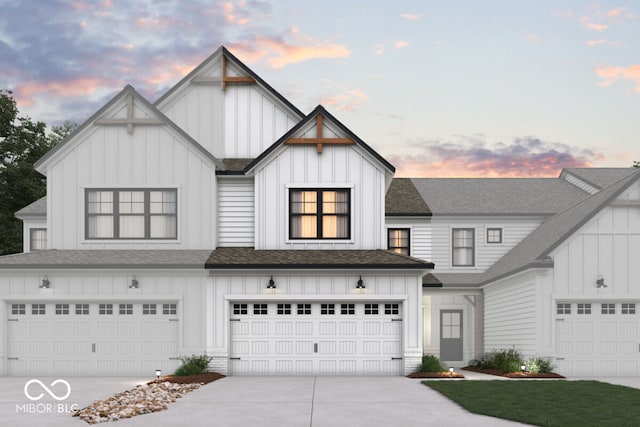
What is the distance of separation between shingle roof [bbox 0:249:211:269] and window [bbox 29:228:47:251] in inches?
338

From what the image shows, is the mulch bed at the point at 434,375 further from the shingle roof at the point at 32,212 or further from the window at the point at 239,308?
the shingle roof at the point at 32,212

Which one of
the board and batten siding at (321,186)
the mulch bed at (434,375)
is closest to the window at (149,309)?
the board and batten siding at (321,186)

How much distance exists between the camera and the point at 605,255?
25016 mm

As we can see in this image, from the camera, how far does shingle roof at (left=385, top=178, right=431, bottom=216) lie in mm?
32562

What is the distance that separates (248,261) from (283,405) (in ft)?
28.6

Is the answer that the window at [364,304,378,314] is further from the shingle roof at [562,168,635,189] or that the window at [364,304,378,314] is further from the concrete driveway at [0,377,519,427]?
the shingle roof at [562,168,635,189]

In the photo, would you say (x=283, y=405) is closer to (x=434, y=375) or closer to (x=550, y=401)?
(x=550, y=401)

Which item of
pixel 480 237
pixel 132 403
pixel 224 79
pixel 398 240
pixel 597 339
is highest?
pixel 224 79

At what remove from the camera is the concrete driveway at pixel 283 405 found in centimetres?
1321

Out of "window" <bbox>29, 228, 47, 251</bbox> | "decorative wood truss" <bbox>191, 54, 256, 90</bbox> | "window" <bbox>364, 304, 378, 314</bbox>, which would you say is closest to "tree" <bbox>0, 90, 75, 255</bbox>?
"window" <bbox>29, 228, 47, 251</bbox>

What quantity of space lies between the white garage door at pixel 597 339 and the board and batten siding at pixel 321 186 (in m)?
6.54

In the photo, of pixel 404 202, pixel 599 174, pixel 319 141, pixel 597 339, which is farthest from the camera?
pixel 599 174

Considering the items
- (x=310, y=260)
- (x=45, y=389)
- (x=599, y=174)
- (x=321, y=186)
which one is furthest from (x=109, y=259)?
(x=599, y=174)

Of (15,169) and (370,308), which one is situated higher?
(15,169)
